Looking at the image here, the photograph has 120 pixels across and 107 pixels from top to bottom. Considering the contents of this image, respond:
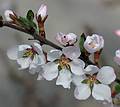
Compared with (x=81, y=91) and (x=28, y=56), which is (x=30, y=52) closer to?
(x=28, y=56)

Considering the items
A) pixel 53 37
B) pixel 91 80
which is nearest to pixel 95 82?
pixel 91 80

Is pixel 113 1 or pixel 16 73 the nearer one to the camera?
pixel 16 73

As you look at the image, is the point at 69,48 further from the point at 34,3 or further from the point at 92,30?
the point at 34,3

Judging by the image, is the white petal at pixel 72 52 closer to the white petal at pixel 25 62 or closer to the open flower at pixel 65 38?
the open flower at pixel 65 38

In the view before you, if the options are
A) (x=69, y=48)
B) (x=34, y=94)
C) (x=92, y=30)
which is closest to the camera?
(x=69, y=48)

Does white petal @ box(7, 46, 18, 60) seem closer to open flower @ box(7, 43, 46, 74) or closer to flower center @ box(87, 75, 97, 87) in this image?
open flower @ box(7, 43, 46, 74)

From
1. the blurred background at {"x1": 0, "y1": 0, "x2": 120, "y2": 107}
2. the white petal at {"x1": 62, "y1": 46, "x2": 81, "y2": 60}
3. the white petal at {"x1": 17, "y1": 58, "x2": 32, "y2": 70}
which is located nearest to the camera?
the white petal at {"x1": 62, "y1": 46, "x2": 81, "y2": 60}

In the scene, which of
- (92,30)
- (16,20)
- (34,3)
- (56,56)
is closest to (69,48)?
(56,56)

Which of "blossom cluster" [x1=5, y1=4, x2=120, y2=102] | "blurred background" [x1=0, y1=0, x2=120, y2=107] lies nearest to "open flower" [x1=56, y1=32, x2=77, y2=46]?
"blossom cluster" [x1=5, y1=4, x2=120, y2=102]
